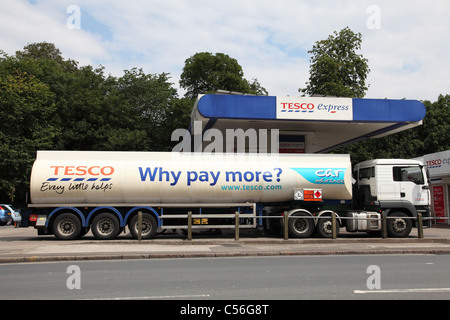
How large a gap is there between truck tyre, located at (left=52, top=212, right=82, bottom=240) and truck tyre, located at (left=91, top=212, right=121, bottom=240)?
0.59 metres

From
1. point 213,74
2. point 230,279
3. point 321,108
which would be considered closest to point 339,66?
point 213,74

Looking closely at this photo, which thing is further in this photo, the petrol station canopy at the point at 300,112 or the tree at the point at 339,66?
the tree at the point at 339,66

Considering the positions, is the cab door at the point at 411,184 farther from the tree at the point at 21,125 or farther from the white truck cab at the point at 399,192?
the tree at the point at 21,125

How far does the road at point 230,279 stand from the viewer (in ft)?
23.4

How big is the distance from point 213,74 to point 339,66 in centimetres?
1413

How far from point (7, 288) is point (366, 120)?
47.3 ft

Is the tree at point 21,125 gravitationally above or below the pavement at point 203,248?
above

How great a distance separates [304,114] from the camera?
1767 cm

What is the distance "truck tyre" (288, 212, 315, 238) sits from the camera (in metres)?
16.6

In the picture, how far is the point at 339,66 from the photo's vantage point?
120 ft

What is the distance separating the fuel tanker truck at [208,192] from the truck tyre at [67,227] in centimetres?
4

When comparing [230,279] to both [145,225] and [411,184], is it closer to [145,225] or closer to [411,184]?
[145,225]

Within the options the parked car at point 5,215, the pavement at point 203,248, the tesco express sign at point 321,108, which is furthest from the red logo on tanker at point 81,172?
the parked car at point 5,215

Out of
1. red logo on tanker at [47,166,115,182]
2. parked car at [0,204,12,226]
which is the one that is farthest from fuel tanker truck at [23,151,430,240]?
parked car at [0,204,12,226]
